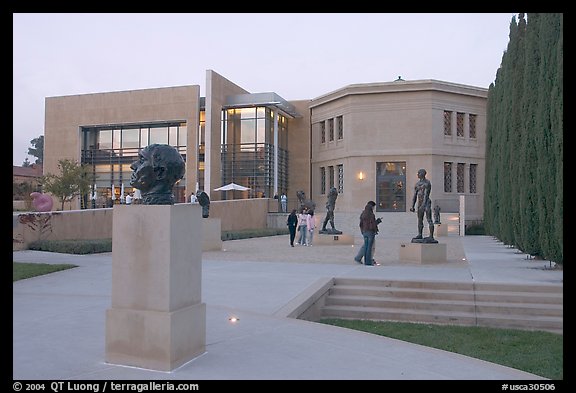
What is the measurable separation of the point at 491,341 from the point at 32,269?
10.7 m

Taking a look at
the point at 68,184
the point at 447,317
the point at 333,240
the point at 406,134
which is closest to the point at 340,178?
the point at 406,134

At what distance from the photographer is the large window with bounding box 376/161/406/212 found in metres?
39.8

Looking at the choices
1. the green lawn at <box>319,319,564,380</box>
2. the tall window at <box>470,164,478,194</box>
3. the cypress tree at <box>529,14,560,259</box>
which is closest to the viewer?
the green lawn at <box>319,319,564,380</box>

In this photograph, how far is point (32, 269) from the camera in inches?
521

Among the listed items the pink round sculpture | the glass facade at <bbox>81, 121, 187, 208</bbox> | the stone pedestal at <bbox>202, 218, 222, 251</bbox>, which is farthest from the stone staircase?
the glass facade at <bbox>81, 121, 187, 208</bbox>

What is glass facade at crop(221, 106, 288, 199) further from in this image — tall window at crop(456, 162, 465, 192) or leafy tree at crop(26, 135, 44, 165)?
leafy tree at crop(26, 135, 44, 165)

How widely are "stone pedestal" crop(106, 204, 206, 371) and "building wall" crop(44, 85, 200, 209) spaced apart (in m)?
35.1

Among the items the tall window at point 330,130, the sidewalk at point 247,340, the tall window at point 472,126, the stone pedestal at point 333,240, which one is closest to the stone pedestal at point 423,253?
the sidewalk at point 247,340

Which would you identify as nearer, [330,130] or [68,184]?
[68,184]

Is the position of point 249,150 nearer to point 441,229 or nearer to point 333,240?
point 441,229

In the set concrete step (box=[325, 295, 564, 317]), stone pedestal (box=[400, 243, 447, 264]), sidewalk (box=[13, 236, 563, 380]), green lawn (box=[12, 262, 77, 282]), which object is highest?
stone pedestal (box=[400, 243, 447, 264])

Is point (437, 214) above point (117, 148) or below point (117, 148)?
below

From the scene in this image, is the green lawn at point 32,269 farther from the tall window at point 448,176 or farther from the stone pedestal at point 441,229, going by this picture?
the tall window at point 448,176
